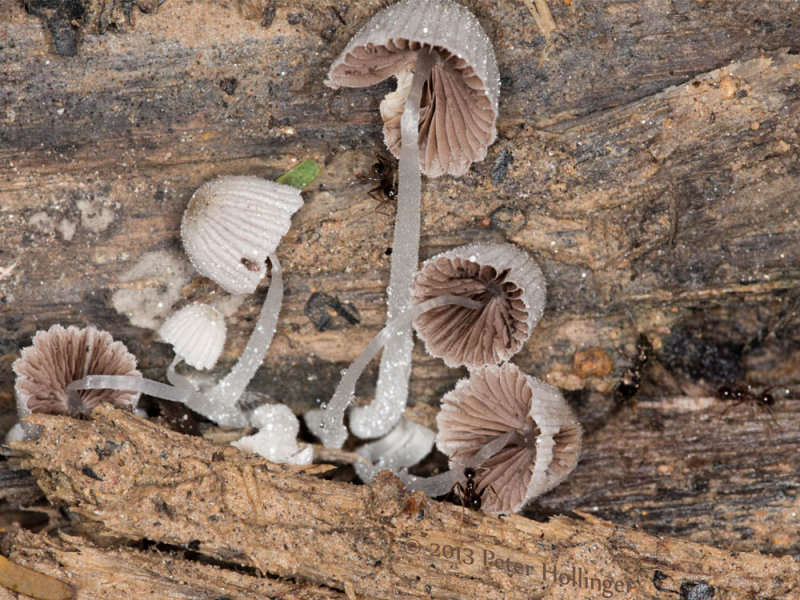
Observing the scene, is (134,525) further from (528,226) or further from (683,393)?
(683,393)

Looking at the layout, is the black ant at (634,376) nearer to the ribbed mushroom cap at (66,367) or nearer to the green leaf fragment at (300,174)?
the green leaf fragment at (300,174)

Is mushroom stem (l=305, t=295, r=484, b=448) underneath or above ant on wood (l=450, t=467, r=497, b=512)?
above

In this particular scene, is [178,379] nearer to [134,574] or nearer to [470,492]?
[134,574]

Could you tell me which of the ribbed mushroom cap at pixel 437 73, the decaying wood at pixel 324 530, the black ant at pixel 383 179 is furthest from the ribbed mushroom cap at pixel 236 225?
the decaying wood at pixel 324 530

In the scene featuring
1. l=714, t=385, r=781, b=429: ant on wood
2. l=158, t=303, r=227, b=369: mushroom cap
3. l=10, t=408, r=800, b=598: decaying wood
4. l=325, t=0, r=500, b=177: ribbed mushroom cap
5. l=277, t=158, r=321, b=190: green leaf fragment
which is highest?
l=325, t=0, r=500, b=177: ribbed mushroom cap

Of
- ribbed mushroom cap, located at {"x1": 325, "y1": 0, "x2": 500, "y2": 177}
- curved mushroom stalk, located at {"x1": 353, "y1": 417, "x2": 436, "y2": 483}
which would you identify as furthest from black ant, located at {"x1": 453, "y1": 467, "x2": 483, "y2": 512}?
ribbed mushroom cap, located at {"x1": 325, "y1": 0, "x2": 500, "y2": 177}

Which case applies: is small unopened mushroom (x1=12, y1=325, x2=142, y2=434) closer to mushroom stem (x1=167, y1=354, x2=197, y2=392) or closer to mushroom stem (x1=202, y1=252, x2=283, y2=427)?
mushroom stem (x1=167, y1=354, x2=197, y2=392)
